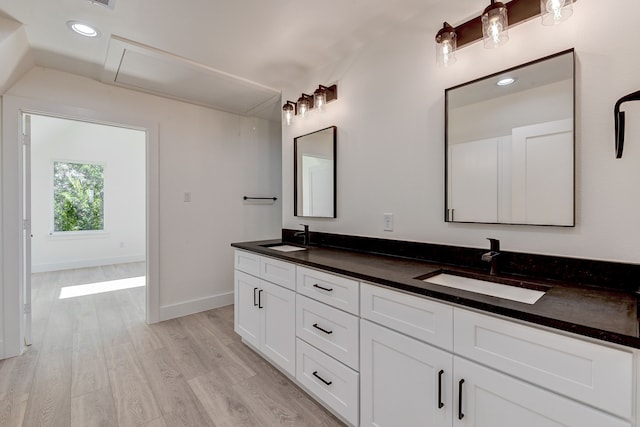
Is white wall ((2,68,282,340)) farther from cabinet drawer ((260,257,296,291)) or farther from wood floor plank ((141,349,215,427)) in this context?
cabinet drawer ((260,257,296,291))

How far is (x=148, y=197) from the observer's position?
114 inches

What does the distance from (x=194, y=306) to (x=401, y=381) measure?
2675mm

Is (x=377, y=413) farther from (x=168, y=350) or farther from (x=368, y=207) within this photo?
(x=168, y=350)

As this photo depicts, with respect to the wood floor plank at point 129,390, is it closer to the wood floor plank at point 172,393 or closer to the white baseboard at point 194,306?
the wood floor plank at point 172,393

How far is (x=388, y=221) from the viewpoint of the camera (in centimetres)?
198

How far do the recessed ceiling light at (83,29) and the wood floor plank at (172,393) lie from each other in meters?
2.38

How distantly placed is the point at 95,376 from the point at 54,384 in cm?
22

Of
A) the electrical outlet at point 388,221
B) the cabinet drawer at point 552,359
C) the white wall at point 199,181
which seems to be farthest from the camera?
the white wall at point 199,181

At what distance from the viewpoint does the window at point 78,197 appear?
5391 mm

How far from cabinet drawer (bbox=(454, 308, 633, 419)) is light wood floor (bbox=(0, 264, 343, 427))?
3.41 ft

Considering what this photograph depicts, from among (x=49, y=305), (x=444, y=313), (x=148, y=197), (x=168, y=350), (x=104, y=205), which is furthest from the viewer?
(x=104, y=205)

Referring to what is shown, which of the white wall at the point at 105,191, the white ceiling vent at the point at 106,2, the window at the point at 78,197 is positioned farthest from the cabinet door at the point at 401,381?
the window at the point at 78,197

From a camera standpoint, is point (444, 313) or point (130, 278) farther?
point (130, 278)

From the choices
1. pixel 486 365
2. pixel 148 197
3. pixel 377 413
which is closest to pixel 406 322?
pixel 486 365
